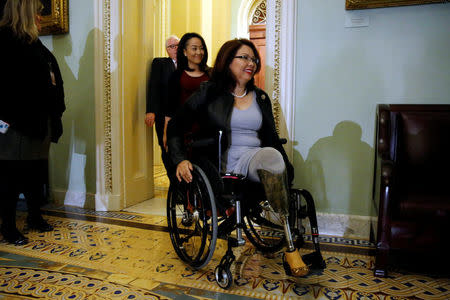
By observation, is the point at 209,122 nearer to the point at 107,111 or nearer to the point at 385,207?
the point at 385,207

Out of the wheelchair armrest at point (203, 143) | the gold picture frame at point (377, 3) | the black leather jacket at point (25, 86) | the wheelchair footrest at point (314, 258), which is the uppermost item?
the gold picture frame at point (377, 3)

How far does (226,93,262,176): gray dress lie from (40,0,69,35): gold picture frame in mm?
2201

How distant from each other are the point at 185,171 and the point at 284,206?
1.69ft

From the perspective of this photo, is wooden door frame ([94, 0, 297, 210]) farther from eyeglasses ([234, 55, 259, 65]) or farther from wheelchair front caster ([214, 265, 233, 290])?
wheelchair front caster ([214, 265, 233, 290])

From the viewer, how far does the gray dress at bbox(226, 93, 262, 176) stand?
1808 millimetres

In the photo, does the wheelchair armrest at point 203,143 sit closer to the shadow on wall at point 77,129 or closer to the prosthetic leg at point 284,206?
the prosthetic leg at point 284,206

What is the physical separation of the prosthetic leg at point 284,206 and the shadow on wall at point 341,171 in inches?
35.7

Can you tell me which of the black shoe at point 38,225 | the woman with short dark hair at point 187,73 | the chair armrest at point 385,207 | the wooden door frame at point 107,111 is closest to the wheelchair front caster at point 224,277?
the chair armrest at point 385,207

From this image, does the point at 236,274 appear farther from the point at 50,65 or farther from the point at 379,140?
the point at 50,65

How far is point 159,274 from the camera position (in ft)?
6.01

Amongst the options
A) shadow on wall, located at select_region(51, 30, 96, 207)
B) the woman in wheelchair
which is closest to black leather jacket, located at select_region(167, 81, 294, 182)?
the woman in wheelchair

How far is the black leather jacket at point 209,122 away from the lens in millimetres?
1795

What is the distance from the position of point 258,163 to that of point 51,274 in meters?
1.27

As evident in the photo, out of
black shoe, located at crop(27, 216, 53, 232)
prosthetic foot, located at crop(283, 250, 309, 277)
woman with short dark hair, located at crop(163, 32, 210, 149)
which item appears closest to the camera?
prosthetic foot, located at crop(283, 250, 309, 277)
